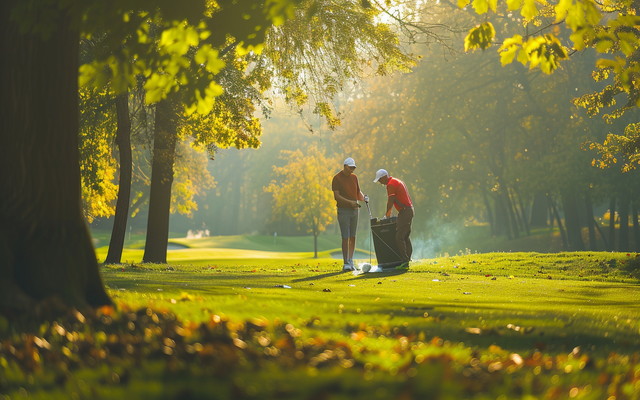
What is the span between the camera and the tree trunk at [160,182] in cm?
1574

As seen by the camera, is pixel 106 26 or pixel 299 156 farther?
pixel 299 156

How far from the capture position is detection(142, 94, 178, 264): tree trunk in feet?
51.6

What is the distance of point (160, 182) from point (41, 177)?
12.5 meters

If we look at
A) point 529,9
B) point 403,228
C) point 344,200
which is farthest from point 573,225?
point 529,9

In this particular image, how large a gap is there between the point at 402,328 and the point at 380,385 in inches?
88.3

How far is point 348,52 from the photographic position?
14.2m

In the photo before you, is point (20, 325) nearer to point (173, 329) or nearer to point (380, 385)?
point (173, 329)

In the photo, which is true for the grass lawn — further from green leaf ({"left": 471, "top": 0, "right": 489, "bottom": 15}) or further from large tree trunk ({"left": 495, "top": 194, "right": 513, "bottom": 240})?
large tree trunk ({"left": 495, "top": 194, "right": 513, "bottom": 240})

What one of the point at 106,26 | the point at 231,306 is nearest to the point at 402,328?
the point at 231,306

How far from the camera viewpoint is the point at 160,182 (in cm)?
1698

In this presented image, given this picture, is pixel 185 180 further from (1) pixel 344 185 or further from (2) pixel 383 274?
(2) pixel 383 274

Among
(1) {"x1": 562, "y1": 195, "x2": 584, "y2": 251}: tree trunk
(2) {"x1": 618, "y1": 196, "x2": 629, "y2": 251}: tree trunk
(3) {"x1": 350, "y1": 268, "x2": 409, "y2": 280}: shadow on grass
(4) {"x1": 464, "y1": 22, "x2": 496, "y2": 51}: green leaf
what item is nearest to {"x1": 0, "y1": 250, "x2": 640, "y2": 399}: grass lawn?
(4) {"x1": 464, "y1": 22, "x2": 496, "y2": 51}: green leaf

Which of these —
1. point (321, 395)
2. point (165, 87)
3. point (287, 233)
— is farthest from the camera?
point (287, 233)

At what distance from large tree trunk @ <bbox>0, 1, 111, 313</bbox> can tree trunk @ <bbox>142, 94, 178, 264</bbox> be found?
1069 cm
